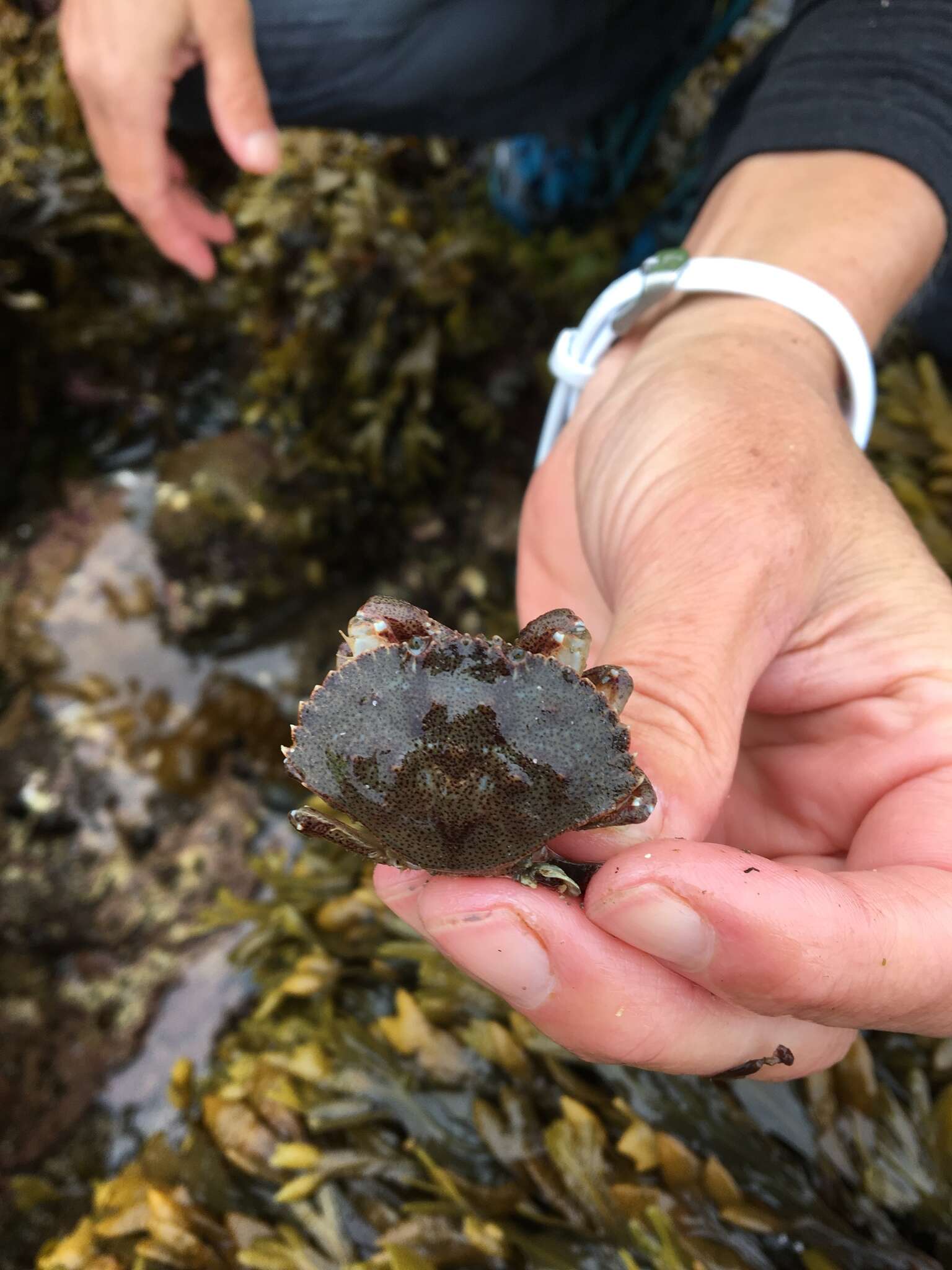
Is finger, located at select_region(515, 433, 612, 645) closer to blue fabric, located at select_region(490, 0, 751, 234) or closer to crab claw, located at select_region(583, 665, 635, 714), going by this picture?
crab claw, located at select_region(583, 665, 635, 714)

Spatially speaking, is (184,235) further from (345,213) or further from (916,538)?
(916,538)

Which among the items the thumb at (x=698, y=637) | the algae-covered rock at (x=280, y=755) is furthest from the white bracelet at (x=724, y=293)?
the algae-covered rock at (x=280, y=755)

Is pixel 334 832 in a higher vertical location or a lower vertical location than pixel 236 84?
lower

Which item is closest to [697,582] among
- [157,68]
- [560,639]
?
[560,639]

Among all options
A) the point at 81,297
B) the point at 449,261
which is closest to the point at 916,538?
the point at 449,261

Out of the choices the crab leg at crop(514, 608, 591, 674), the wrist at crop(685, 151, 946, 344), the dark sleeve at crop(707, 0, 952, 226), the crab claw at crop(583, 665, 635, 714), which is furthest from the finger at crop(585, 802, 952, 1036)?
the dark sleeve at crop(707, 0, 952, 226)

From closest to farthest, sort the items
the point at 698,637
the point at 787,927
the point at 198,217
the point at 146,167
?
the point at 787,927 → the point at 698,637 → the point at 146,167 → the point at 198,217

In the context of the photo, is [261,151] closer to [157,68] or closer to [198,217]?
[157,68]
